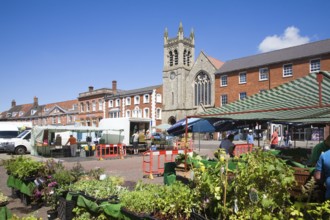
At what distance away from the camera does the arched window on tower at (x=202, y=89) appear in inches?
1855

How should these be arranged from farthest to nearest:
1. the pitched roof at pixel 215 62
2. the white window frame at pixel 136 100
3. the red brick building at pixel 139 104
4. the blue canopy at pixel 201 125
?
the white window frame at pixel 136 100, the red brick building at pixel 139 104, the pitched roof at pixel 215 62, the blue canopy at pixel 201 125

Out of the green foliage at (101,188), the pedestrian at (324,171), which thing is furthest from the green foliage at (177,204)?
the pedestrian at (324,171)

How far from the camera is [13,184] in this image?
331 inches

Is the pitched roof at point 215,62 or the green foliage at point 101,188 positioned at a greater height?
the pitched roof at point 215,62

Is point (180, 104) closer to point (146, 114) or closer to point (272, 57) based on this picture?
point (146, 114)

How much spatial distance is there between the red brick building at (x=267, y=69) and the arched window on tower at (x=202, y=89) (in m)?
2.31

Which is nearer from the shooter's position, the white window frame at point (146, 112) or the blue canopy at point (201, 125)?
the blue canopy at point (201, 125)

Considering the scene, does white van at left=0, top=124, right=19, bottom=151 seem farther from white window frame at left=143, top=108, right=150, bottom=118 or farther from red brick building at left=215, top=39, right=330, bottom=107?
white window frame at left=143, top=108, right=150, bottom=118

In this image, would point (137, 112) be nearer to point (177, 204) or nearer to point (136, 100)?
point (136, 100)

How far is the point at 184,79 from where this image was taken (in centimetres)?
5134

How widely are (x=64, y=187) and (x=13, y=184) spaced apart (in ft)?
9.30

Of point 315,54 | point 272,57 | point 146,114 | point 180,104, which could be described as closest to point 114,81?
point 146,114

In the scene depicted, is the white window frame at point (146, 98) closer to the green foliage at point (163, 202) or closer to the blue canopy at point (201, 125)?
the blue canopy at point (201, 125)

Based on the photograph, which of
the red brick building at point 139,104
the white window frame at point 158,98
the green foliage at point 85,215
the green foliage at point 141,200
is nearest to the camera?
the green foliage at point 141,200
